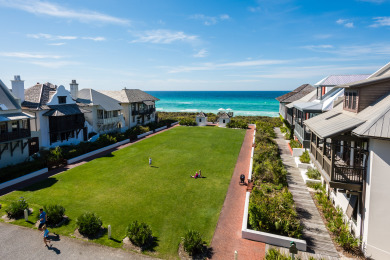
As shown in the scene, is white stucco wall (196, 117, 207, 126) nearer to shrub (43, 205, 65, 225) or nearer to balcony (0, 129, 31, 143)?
balcony (0, 129, 31, 143)

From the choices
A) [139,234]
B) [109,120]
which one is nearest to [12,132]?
[109,120]

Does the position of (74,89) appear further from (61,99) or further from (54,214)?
(54,214)

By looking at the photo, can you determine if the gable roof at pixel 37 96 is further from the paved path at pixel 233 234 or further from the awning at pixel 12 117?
the paved path at pixel 233 234

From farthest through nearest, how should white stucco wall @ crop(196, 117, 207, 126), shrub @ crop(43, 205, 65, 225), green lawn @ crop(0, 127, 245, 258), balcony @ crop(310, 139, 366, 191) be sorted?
white stucco wall @ crop(196, 117, 207, 126)
green lawn @ crop(0, 127, 245, 258)
shrub @ crop(43, 205, 65, 225)
balcony @ crop(310, 139, 366, 191)

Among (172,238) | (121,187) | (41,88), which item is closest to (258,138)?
(121,187)

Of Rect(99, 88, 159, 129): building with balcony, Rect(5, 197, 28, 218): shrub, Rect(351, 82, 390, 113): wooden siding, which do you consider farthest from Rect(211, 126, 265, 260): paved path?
Rect(99, 88, 159, 129): building with balcony

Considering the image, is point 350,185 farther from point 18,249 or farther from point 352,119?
point 18,249

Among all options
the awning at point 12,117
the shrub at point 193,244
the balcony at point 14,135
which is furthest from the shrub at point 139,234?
the awning at point 12,117
